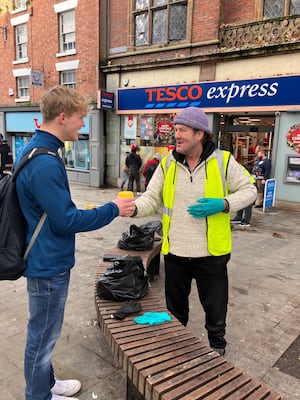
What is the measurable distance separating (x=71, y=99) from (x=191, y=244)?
1.40 metres

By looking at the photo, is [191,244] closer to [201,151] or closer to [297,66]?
[201,151]

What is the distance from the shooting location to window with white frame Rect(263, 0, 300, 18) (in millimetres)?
9602

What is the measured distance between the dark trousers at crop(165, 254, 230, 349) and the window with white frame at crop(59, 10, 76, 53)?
47.0 feet

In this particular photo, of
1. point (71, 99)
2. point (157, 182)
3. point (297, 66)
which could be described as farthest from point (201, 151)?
point (297, 66)

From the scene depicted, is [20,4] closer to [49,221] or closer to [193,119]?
[193,119]

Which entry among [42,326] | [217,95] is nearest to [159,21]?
[217,95]

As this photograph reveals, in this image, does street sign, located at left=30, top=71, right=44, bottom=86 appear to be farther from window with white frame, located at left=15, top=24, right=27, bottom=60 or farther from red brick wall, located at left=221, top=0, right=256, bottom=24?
red brick wall, located at left=221, top=0, right=256, bottom=24

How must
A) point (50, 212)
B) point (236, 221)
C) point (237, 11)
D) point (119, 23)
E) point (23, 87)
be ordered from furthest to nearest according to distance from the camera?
point (23, 87) < point (119, 23) < point (237, 11) < point (236, 221) < point (50, 212)

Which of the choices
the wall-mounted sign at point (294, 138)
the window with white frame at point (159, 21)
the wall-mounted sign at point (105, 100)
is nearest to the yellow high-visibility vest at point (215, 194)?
the wall-mounted sign at point (294, 138)

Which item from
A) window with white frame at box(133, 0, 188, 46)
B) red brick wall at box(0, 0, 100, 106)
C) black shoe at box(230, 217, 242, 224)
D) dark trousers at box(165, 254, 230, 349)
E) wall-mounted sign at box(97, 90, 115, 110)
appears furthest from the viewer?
red brick wall at box(0, 0, 100, 106)

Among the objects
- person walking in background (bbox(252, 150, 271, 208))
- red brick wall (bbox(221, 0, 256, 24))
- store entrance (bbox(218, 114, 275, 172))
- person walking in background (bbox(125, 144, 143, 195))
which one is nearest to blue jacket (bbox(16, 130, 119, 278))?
person walking in background (bbox(252, 150, 271, 208))

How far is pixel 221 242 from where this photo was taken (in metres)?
2.67

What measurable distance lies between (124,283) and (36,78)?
1486cm

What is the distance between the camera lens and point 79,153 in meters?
15.4
